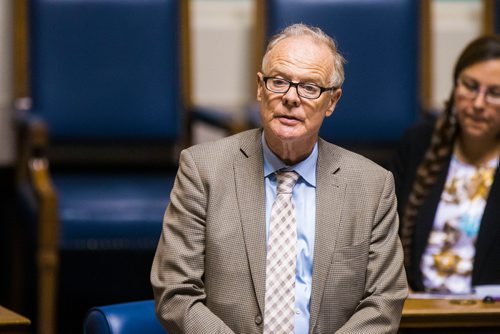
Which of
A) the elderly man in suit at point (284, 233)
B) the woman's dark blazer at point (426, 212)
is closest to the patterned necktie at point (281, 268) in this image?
the elderly man in suit at point (284, 233)

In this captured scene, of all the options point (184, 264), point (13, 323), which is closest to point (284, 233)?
point (184, 264)

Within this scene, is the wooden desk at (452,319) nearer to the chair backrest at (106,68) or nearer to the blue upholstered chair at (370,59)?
the blue upholstered chair at (370,59)

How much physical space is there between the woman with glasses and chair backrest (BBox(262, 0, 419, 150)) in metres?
0.98

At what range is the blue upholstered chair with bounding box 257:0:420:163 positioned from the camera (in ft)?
13.5

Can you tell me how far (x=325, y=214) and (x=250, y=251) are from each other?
0.59 feet

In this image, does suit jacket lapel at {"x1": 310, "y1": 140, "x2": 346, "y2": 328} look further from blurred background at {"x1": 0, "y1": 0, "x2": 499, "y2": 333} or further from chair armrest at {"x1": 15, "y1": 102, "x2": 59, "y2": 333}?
blurred background at {"x1": 0, "y1": 0, "x2": 499, "y2": 333}

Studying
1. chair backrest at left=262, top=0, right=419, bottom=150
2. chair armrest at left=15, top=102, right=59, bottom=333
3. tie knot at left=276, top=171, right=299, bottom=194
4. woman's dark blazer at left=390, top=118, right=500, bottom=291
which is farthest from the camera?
chair backrest at left=262, top=0, right=419, bottom=150

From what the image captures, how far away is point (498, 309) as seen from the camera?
94.3 inches

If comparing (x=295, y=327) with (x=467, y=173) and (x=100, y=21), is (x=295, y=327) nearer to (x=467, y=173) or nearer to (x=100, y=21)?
(x=467, y=173)

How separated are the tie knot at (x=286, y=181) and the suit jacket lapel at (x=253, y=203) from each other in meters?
0.04

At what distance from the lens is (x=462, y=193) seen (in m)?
3.05

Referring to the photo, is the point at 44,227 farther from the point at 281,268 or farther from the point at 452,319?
the point at 452,319

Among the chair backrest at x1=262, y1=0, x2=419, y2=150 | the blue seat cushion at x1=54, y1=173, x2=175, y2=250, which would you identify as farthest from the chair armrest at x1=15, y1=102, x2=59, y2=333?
the chair backrest at x1=262, y1=0, x2=419, y2=150

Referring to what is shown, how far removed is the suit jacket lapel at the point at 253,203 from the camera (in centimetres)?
229
